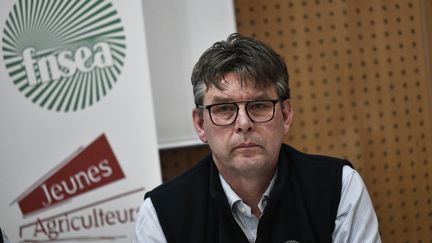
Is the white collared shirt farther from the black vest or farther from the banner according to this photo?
the banner

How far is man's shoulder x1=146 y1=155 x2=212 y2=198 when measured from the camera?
173 centimetres

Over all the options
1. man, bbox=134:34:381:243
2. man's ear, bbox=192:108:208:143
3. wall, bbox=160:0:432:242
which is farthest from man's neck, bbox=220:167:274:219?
wall, bbox=160:0:432:242

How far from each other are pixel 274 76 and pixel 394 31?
203 centimetres

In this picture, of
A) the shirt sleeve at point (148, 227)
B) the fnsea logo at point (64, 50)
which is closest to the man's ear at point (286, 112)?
the shirt sleeve at point (148, 227)

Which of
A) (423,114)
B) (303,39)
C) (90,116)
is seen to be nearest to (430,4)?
(423,114)

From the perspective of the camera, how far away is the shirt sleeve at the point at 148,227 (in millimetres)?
1673

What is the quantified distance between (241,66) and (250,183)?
362 millimetres

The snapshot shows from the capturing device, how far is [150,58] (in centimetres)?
296

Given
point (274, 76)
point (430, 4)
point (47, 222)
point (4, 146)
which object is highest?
point (430, 4)

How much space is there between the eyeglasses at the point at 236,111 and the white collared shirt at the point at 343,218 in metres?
0.22

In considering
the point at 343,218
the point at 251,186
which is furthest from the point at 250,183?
the point at 343,218

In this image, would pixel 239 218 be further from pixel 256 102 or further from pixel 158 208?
pixel 256 102

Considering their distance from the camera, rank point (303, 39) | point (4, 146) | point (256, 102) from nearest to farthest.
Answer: point (256, 102) → point (4, 146) → point (303, 39)

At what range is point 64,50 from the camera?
2547 mm
